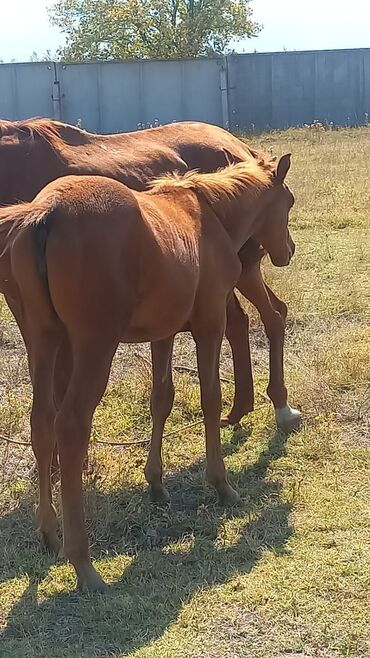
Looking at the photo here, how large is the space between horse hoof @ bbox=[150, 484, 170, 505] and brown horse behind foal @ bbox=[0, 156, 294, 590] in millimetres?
252

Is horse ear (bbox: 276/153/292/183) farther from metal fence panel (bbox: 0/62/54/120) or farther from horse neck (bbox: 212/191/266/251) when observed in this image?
metal fence panel (bbox: 0/62/54/120)

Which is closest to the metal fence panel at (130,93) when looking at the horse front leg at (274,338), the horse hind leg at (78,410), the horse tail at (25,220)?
the horse front leg at (274,338)

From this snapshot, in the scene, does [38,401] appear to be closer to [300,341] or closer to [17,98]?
[300,341]

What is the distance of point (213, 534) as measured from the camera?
367cm

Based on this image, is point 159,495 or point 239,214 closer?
point 159,495

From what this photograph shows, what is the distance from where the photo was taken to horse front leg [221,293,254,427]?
4.86 meters

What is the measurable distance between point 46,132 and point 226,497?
2080 mm

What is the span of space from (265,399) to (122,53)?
1352 inches

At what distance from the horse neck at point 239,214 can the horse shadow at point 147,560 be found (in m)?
1.21

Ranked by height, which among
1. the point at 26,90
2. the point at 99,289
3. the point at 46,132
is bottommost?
the point at 99,289

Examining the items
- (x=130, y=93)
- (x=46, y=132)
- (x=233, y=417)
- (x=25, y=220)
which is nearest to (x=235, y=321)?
(x=233, y=417)

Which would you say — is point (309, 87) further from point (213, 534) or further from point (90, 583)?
point (90, 583)

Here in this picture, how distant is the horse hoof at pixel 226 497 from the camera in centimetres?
396

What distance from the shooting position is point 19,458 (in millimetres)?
4508
